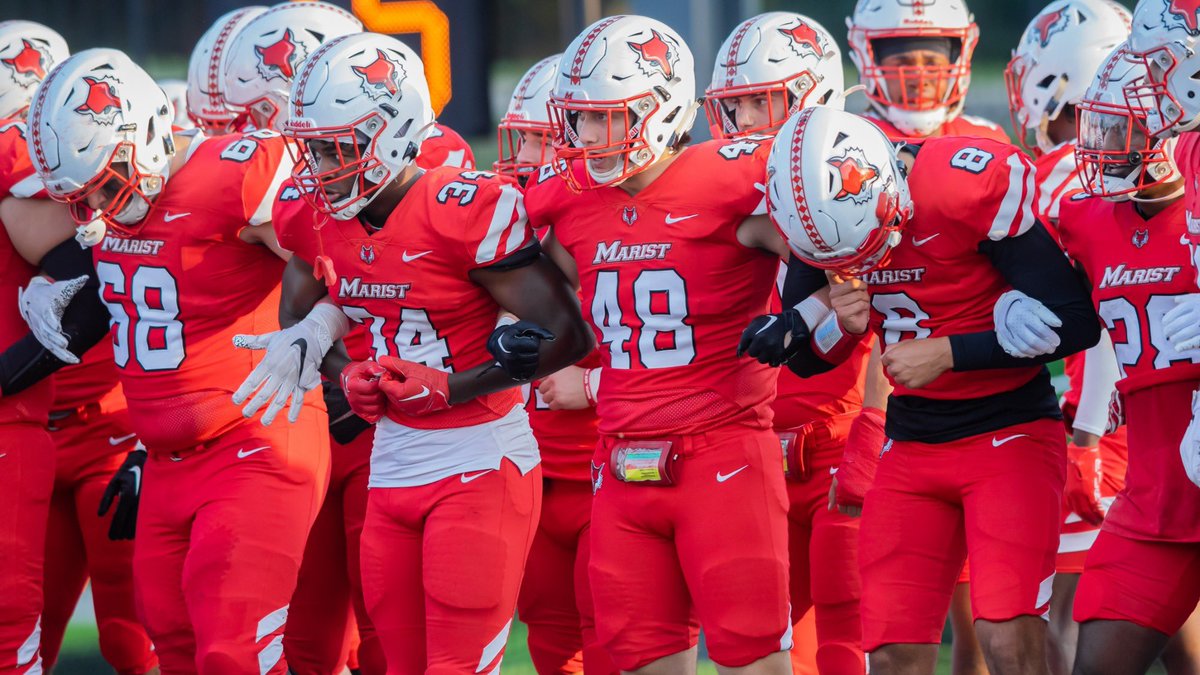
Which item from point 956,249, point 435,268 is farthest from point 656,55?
point 956,249

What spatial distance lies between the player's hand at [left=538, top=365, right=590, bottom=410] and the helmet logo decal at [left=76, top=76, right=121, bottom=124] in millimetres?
1221

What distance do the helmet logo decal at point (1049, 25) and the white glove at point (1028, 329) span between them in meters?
1.53

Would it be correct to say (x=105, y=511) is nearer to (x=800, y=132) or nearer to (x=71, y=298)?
(x=71, y=298)

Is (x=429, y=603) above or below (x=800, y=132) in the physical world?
Result: below

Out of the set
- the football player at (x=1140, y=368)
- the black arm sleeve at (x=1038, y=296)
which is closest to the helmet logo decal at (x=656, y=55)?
the black arm sleeve at (x=1038, y=296)


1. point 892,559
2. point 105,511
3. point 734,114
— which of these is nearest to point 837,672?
point 892,559

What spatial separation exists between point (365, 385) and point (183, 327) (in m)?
0.65

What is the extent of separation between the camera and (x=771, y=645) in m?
3.59

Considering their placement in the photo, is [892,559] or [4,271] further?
[4,271]

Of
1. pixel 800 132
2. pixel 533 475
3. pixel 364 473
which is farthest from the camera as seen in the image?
pixel 364 473

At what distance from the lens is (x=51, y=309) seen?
4.26 metres

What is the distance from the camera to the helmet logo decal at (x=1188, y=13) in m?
3.31

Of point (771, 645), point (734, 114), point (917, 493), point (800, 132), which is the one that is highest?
point (800, 132)

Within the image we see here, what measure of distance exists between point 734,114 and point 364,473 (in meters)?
1.35
